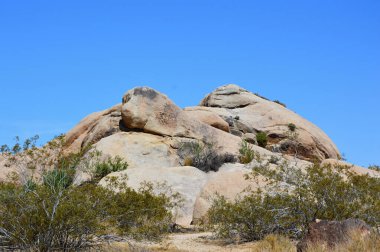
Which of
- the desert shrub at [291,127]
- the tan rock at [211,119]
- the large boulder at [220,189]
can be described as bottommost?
the large boulder at [220,189]

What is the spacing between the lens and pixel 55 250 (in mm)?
11445

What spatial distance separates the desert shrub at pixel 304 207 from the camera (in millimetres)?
13836

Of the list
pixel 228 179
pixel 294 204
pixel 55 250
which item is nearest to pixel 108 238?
pixel 55 250

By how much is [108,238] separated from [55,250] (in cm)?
111

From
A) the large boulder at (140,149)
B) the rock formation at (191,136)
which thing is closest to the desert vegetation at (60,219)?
the rock formation at (191,136)

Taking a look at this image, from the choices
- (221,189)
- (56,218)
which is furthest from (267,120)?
(56,218)

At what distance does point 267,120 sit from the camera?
3812cm

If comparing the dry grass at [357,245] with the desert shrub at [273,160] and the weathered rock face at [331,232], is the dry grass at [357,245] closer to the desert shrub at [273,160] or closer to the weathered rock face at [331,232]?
the weathered rock face at [331,232]

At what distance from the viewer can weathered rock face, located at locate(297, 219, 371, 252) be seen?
10293mm

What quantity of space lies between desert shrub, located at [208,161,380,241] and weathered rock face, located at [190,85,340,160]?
2147 cm

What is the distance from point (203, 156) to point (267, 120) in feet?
41.2

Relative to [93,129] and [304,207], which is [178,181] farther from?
[93,129]

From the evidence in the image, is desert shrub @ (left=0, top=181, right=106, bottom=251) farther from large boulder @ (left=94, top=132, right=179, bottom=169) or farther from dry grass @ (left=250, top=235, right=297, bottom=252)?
large boulder @ (left=94, top=132, right=179, bottom=169)

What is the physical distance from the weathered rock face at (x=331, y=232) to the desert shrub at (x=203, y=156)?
13.7m
